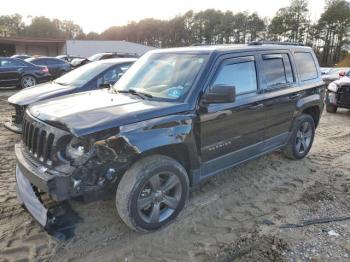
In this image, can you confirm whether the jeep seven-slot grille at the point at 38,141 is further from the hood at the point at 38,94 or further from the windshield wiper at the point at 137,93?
the hood at the point at 38,94

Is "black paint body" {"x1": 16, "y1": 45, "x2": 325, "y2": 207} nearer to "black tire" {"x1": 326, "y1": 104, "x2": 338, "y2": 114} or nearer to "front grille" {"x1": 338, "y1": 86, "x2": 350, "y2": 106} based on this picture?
"front grille" {"x1": 338, "y1": 86, "x2": 350, "y2": 106}

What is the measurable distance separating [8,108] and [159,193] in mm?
8439

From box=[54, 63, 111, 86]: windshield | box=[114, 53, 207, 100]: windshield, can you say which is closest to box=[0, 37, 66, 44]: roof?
box=[54, 63, 111, 86]: windshield

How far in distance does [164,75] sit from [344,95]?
8006 mm

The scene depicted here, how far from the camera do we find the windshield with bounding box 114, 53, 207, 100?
3.87 meters

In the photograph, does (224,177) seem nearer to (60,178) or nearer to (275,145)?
(275,145)

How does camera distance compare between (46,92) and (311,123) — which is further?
(46,92)

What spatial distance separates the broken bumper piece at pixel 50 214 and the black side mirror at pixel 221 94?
194 cm

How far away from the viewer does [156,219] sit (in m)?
3.57

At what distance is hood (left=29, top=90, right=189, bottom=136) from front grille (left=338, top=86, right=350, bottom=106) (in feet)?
27.0

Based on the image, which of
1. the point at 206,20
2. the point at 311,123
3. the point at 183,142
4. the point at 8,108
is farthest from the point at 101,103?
the point at 206,20

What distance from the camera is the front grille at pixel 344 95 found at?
10.1 metres

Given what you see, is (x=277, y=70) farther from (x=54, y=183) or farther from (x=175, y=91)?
(x=54, y=183)

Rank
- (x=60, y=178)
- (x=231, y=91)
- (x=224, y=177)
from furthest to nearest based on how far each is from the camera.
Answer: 1. (x=224, y=177)
2. (x=231, y=91)
3. (x=60, y=178)
